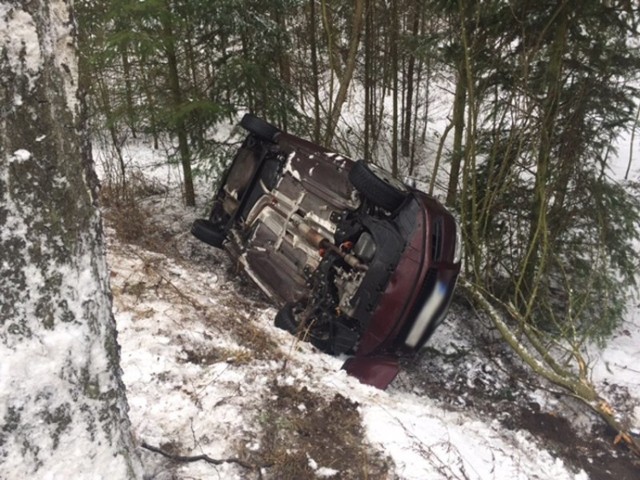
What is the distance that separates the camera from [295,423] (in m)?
3.10

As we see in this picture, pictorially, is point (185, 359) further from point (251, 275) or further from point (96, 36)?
point (96, 36)

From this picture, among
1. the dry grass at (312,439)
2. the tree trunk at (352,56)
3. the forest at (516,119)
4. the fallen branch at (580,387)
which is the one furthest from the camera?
the tree trunk at (352,56)

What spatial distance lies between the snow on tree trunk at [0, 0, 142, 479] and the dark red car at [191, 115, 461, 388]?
2.62 metres

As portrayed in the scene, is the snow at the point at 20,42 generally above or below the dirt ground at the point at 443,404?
above

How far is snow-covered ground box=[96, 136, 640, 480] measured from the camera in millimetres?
2818

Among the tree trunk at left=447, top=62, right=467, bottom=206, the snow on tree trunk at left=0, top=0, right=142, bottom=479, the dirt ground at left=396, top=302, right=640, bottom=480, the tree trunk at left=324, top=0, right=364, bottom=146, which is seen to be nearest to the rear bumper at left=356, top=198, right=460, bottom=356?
the dirt ground at left=396, top=302, right=640, bottom=480

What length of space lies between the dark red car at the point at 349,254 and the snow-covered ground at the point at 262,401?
0.30 metres

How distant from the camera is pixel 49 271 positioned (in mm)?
1519

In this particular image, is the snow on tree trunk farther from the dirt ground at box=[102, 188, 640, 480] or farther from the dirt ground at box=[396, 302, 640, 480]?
the dirt ground at box=[396, 302, 640, 480]

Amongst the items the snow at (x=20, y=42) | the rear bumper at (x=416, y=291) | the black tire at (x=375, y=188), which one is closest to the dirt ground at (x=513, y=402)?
the rear bumper at (x=416, y=291)

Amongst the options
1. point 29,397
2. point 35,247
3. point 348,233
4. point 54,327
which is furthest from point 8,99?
point 348,233

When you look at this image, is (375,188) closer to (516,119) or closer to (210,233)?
(516,119)

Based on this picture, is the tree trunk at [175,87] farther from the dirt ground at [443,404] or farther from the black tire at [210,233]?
the black tire at [210,233]

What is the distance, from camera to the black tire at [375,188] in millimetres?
4301
